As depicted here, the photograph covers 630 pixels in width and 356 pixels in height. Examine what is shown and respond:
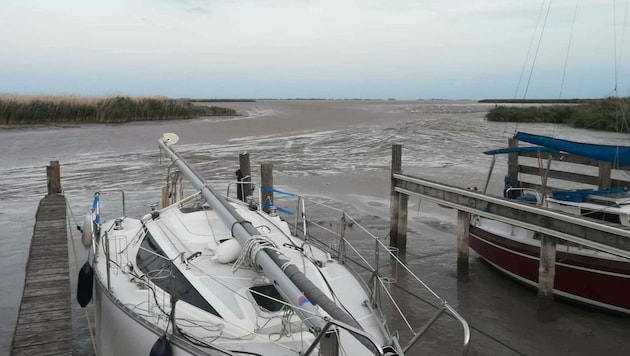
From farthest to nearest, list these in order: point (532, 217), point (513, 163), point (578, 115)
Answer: point (578, 115), point (513, 163), point (532, 217)

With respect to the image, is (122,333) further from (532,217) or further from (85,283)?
(532,217)

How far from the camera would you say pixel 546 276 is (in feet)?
26.1

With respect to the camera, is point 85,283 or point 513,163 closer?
point 85,283

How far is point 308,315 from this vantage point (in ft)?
14.0

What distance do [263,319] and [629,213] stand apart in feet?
21.6

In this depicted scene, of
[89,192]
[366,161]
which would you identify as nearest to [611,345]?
[89,192]

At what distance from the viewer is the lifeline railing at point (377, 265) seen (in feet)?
14.5

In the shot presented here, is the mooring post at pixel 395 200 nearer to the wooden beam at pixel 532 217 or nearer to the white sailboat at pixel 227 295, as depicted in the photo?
the wooden beam at pixel 532 217

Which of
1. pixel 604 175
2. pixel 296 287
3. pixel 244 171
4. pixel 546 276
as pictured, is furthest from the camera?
pixel 244 171

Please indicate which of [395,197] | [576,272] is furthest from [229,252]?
[395,197]

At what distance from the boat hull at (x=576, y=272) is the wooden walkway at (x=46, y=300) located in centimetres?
741

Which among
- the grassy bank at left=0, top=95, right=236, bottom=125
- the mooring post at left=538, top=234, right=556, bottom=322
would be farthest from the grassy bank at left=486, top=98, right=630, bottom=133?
the grassy bank at left=0, top=95, right=236, bottom=125

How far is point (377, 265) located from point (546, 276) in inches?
128

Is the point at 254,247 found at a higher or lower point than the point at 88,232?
higher
